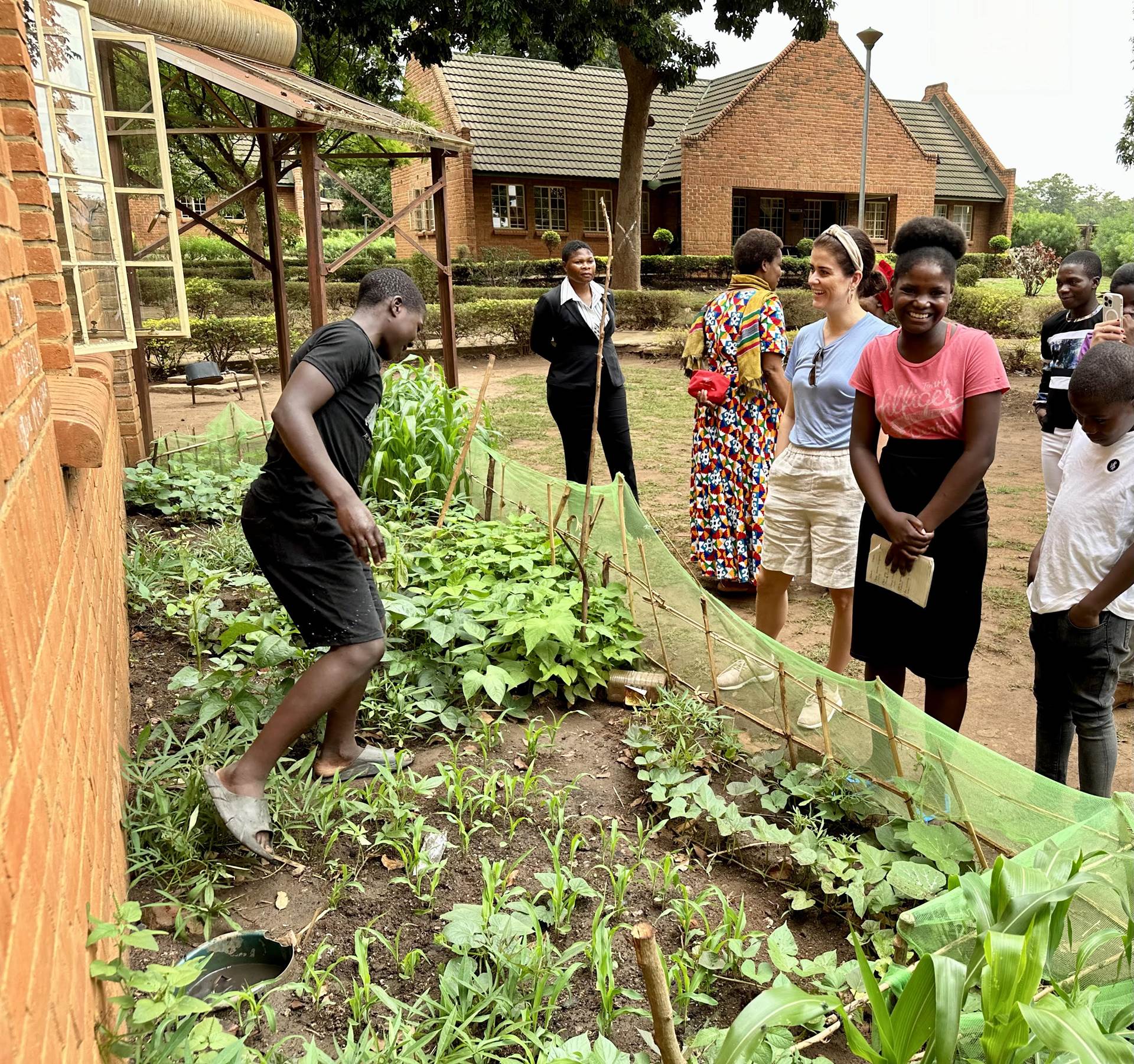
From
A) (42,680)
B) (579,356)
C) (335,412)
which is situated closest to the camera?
(42,680)

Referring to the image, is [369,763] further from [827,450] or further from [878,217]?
[878,217]

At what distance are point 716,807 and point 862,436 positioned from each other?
1.29 metres

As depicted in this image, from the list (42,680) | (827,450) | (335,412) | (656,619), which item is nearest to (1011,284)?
(827,450)

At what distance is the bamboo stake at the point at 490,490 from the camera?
555cm

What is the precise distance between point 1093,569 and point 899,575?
0.55 metres

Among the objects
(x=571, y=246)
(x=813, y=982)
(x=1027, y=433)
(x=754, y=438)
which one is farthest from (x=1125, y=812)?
(x=1027, y=433)

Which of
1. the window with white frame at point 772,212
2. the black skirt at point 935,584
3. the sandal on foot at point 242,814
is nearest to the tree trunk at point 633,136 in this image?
the window with white frame at point 772,212

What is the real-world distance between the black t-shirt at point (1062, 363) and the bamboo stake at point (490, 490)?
293 centimetres

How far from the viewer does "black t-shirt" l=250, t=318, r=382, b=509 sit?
2.79m

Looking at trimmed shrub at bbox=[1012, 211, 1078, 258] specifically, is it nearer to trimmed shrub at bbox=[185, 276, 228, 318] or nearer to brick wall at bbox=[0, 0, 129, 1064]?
trimmed shrub at bbox=[185, 276, 228, 318]

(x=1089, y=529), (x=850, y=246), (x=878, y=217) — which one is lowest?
(x=1089, y=529)

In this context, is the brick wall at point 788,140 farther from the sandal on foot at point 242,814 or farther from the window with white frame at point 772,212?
the sandal on foot at point 242,814

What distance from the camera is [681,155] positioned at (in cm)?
2612

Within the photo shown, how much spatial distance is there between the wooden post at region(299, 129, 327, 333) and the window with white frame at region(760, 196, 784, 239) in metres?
21.8
